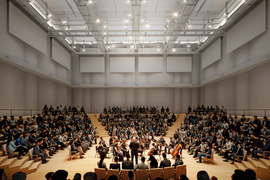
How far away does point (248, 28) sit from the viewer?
14266mm

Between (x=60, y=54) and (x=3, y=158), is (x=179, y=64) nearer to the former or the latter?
(x=60, y=54)

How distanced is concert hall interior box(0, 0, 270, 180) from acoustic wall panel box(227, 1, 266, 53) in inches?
3.5

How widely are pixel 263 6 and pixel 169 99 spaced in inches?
675

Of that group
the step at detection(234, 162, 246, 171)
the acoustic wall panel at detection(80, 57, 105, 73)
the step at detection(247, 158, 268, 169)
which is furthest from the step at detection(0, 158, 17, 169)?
the acoustic wall panel at detection(80, 57, 105, 73)

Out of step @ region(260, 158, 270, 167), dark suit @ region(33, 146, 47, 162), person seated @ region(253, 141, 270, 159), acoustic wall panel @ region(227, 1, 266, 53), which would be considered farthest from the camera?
acoustic wall panel @ region(227, 1, 266, 53)

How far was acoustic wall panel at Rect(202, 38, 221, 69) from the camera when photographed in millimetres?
19594

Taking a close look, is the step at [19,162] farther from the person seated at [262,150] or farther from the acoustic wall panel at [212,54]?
the acoustic wall panel at [212,54]

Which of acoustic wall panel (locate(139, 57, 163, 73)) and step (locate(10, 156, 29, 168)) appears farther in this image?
acoustic wall panel (locate(139, 57, 163, 73))

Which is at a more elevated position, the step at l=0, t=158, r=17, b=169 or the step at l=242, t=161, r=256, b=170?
the step at l=0, t=158, r=17, b=169

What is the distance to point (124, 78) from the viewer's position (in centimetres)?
2720

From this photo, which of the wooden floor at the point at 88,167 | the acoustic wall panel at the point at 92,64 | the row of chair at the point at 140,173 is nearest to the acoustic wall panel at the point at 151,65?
the acoustic wall panel at the point at 92,64

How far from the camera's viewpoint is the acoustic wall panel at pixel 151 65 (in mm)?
26484

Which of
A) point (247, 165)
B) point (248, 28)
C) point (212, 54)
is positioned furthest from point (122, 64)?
point (247, 165)

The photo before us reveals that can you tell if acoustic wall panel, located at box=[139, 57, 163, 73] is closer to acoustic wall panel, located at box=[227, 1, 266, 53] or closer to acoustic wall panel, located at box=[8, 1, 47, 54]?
acoustic wall panel, located at box=[227, 1, 266, 53]
